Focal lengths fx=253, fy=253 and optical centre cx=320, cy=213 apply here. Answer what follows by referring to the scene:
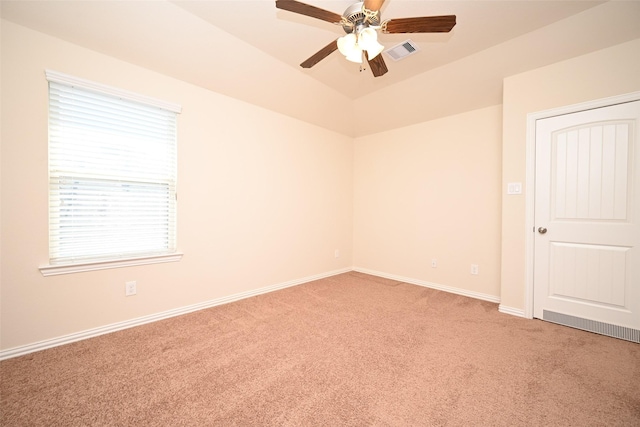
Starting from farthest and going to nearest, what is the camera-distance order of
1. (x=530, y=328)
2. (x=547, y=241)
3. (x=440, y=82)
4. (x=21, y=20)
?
(x=440, y=82)
(x=547, y=241)
(x=530, y=328)
(x=21, y=20)

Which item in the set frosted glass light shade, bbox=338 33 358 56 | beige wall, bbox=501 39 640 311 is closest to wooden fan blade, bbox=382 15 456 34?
frosted glass light shade, bbox=338 33 358 56

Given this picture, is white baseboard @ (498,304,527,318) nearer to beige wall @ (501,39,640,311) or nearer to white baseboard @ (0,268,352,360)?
beige wall @ (501,39,640,311)

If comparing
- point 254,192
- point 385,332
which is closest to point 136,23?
point 254,192

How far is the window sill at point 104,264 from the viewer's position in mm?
2029

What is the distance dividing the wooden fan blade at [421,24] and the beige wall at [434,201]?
208 cm

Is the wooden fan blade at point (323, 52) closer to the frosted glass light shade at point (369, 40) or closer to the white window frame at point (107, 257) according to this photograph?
the frosted glass light shade at point (369, 40)

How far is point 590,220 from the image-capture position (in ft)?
7.84

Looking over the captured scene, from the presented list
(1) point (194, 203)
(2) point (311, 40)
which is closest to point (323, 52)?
(2) point (311, 40)

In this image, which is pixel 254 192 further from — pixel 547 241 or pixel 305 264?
pixel 547 241

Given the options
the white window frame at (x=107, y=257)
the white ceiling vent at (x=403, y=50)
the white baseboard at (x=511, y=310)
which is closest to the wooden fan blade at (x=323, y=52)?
the white ceiling vent at (x=403, y=50)

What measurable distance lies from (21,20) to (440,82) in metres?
3.88

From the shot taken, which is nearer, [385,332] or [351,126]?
[385,332]

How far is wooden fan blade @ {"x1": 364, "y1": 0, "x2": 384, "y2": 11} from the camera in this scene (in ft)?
5.16

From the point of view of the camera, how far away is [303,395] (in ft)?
5.07
